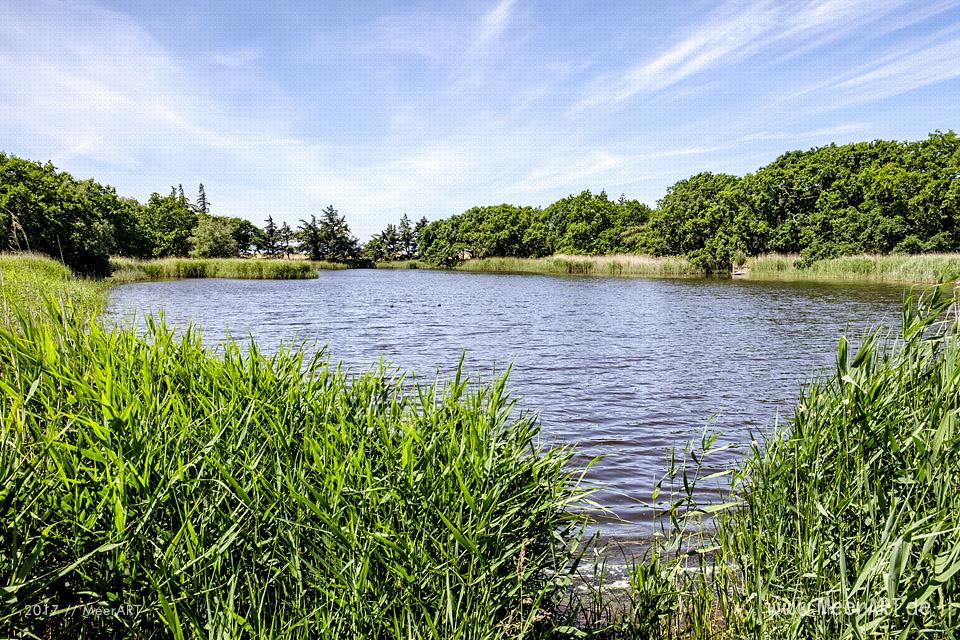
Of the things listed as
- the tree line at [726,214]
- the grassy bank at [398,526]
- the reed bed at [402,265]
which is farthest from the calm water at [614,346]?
the reed bed at [402,265]

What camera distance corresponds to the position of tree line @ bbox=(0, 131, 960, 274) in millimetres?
36000

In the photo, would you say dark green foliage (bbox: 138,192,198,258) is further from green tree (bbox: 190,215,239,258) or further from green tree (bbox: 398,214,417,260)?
green tree (bbox: 398,214,417,260)

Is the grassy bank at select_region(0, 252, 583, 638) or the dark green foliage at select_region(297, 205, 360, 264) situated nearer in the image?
the grassy bank at select_region(0, 252, 583, 638)

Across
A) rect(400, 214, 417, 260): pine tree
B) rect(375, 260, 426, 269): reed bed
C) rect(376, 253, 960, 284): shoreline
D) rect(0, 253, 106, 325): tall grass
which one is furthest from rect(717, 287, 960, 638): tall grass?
rect(400, 214, 417, 260): pine tree

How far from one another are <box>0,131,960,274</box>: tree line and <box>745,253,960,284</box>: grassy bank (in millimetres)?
2736

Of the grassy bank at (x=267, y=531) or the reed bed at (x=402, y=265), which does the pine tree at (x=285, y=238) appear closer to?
the reed bed at (x=402, y=265)

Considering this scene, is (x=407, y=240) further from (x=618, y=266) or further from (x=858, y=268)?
(x=858, y=268)

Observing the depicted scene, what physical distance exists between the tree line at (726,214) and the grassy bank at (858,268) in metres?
2.74

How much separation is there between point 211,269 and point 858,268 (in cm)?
5174

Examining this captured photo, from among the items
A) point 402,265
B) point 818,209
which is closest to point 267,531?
point 818,209

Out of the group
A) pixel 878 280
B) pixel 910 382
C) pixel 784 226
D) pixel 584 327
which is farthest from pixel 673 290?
pixel 910 382

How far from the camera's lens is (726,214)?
5722 centimetres

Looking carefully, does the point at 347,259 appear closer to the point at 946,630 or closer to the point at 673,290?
the point at 673,290

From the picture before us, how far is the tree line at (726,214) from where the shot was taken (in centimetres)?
3600
